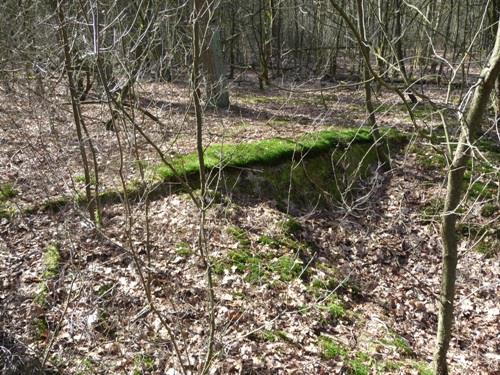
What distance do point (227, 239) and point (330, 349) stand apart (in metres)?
2.02

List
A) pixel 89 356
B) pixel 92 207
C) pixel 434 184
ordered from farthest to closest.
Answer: pixel 434 184 → pixel 92 207 → pixel 89 356

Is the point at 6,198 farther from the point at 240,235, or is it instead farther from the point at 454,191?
the point at 454,191

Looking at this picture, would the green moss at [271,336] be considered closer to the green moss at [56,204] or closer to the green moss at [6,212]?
the green moss at [56,204]

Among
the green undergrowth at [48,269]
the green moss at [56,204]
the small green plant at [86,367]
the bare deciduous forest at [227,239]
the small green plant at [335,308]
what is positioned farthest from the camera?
the green moss at [56,204]

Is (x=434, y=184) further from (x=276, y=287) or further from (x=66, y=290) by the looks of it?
(x=66, y=290)

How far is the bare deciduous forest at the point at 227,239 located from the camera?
3395mm

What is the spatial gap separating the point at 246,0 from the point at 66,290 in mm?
17827

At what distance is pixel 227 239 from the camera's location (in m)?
5.76

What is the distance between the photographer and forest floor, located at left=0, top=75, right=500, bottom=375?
4027 mm

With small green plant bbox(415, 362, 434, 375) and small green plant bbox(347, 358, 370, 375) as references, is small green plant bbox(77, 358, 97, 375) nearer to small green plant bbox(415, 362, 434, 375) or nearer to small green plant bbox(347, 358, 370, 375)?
small green plant bbox(347, 358, 370, 375)

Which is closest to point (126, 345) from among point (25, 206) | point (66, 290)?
point (66, 290)

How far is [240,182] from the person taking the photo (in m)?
6.86

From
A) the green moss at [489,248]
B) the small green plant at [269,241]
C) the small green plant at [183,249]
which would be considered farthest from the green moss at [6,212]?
the green moss at [489,248]

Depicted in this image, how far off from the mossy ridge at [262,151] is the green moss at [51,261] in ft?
6.24
